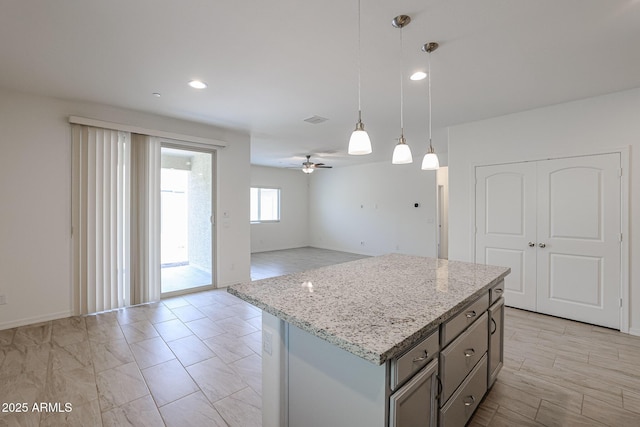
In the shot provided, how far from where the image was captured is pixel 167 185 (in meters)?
5.44

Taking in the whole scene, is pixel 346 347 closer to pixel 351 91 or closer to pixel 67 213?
pixel 351 91

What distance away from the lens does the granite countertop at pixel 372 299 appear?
107 cm

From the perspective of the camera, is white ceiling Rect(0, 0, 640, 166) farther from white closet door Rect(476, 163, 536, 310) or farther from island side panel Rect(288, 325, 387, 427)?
island side panel Rect(288, 325, 387, 427)

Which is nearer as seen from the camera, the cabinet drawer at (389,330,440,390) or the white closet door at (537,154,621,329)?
the cabinet drawer at (389,330,440,390)

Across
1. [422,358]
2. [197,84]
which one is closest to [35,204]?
[197,84]

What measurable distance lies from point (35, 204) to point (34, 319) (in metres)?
1.33

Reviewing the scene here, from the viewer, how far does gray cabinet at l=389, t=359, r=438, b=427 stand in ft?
3.52

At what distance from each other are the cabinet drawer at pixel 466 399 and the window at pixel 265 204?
7.78 meters

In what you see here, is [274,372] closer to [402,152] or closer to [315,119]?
[402,152]

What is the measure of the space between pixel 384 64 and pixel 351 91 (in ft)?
2.12

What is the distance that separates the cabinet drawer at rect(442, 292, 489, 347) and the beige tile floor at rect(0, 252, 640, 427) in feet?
2.51

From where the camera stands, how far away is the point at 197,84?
3.00m

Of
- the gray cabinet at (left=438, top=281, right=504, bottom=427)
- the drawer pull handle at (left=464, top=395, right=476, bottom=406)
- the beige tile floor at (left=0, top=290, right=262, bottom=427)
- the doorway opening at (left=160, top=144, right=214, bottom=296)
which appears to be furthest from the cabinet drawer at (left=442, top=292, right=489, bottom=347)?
the doorway opening at (left=160, top=144, right=214, bottom=296)

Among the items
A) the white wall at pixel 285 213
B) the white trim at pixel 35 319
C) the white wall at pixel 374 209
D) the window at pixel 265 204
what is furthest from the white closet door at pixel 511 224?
the window at pixel 265 204
